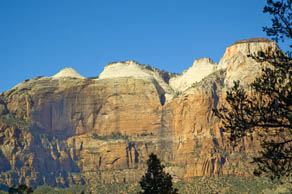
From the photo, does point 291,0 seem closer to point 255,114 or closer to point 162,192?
point 255,114

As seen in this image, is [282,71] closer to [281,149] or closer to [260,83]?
[260,83]

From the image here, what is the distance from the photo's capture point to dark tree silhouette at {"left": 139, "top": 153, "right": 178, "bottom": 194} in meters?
63.6

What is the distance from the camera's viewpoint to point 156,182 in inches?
2554

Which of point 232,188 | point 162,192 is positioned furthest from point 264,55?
point 232,188

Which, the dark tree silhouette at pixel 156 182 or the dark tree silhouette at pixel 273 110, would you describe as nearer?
the dark tree silhouette at pixel 273 110

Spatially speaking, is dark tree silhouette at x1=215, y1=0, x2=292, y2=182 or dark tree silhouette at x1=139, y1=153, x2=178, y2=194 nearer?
dark tree silhouette at x1=215, y1=0, x2=292, y2=182

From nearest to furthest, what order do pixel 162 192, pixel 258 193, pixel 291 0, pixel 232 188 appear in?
pixel 291 0 < pixel 162 192 < pixel 258 193 < pixel 232 188

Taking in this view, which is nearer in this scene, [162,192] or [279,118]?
[279,118]

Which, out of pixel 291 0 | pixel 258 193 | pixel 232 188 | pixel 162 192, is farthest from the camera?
pixel 232 188

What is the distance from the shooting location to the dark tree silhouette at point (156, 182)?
2505 inches

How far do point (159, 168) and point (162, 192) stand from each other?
340cm

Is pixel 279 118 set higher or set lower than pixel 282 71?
lower

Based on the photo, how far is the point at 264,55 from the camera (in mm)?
32625

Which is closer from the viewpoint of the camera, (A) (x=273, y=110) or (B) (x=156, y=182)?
(A) (x=273, y=110)
